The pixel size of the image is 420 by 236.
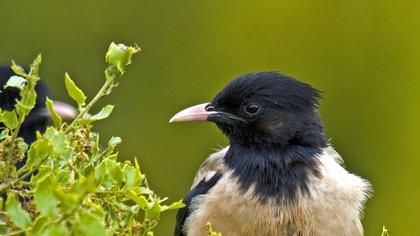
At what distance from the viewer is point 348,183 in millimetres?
4324

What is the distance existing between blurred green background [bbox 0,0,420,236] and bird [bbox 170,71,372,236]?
3.43 meters

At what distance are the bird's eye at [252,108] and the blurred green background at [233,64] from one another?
347 cm

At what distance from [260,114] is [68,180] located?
2.24 metres

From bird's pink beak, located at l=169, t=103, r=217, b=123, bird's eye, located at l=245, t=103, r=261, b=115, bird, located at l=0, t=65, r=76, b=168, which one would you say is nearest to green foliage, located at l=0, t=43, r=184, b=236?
bird's pink beak, located at l=169, t=103, r=217, b=123

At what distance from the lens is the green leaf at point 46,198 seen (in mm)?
1883

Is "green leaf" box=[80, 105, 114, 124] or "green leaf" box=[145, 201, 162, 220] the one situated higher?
"green leaf" box=[80, 105, 114, 124]

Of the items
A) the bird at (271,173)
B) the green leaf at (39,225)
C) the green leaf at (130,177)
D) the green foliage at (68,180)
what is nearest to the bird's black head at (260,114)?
the bird at (271,173)

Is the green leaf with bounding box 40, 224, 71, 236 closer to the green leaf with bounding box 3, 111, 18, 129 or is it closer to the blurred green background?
the green leaf with bounding box 3, 111, 18, 129

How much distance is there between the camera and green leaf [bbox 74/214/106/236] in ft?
6.07

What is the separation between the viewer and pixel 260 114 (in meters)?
4.44

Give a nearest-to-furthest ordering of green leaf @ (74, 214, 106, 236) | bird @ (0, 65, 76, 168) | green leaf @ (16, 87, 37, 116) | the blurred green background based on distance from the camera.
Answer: green leaf @ (74, 214, 106, 236)
green leaf @ (16, 87, 37, 116)
bird @ (0, 65, 76, 168)
the blurred green background

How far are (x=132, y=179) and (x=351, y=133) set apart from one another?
243 inches

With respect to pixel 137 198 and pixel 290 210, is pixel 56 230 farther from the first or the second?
pixel 290 210

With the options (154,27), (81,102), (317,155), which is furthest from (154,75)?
(81,102)
